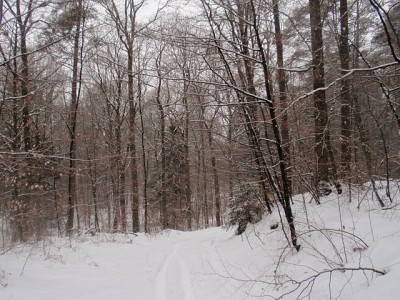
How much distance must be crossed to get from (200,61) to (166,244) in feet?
32.0

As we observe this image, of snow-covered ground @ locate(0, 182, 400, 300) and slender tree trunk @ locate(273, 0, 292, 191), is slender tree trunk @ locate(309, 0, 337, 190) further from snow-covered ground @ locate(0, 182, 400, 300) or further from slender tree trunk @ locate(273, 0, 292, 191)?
snow-covered ground @ locate(0, 182, 400, 300)

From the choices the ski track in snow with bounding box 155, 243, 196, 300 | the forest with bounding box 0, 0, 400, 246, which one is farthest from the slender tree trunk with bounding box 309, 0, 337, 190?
the ski track in snow with bounding box 155, 243, 196, 300

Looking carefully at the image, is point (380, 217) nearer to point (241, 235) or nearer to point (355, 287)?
point (355, 287)

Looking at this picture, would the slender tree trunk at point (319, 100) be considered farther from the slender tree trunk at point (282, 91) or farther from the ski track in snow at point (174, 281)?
the ski track in snow at point (174, 281)

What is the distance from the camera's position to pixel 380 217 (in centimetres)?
570

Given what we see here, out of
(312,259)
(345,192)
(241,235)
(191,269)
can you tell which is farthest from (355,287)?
(241,235)

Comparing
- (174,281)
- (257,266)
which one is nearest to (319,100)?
(257,266)

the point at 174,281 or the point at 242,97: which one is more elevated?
the point at 242,97

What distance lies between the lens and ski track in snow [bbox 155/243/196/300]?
6.58 meters

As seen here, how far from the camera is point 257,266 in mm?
7539

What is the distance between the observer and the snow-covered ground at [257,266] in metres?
4.51

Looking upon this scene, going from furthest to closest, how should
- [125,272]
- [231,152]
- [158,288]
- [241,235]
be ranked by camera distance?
[241,235] → [231,152] → [125,272] → [158,288]

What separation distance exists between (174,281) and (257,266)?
Answer: 6.02ft

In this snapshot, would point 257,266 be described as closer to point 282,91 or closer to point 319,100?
point 319,100
